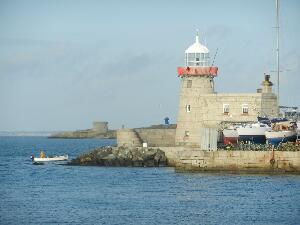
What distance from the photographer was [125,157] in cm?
9094

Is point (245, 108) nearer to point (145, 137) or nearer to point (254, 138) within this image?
point (254, 138)

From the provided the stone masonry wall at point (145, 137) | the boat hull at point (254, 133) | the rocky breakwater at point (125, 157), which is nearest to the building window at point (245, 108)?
the boat hull at point (254, 133)

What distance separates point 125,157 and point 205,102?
8.88 meters

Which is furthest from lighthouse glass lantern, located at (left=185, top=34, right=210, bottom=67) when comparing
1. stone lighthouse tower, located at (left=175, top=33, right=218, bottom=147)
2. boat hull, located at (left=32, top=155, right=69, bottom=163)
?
boat hull, located at (left=32, top=155, right=69, bottom=163)

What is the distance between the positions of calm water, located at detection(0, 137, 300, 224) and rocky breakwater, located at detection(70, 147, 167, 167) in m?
5.11

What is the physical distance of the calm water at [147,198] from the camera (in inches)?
2045

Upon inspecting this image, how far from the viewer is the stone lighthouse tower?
88750 millimetres

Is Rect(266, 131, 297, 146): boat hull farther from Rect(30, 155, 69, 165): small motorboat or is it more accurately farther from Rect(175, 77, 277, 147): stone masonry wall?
Rect(30, 155, 69, 165): small motorboat

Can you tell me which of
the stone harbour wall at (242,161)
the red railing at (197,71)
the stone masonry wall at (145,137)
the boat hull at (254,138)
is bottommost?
the stone harbour wall at (242,161)

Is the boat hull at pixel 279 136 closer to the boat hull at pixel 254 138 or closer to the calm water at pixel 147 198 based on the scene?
the boat hull at pixel 254 138

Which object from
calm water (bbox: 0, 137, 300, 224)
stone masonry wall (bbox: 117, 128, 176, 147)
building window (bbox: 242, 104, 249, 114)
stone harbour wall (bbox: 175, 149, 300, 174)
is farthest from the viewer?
stone masonry wall (bbox: 117, 128, 176, 147)

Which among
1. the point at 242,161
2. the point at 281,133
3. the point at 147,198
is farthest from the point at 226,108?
the point at 147,198

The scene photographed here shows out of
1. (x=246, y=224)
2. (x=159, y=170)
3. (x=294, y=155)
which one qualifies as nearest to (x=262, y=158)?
(x=294, y=155)

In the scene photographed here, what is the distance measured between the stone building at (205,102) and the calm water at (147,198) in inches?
287
